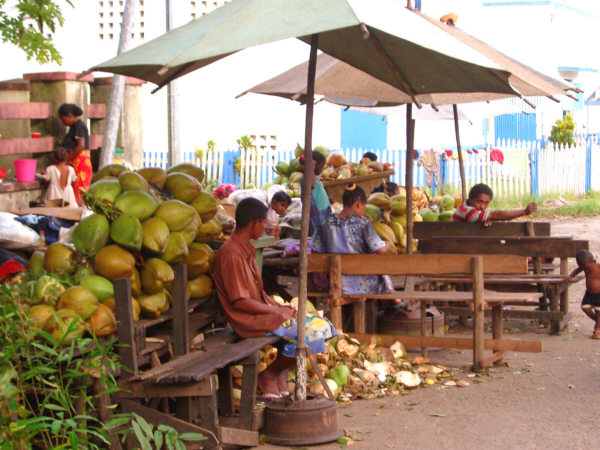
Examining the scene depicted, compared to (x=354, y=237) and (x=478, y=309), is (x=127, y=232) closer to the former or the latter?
(x=354, y=237)

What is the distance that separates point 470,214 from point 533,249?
37.4 inches

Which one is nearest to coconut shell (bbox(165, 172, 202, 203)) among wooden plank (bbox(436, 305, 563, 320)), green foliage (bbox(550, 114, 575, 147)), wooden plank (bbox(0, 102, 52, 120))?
wooden plank (bbox(436, 305, 563, 320))

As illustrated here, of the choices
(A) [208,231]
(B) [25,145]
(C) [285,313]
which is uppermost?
(B) [25,145]

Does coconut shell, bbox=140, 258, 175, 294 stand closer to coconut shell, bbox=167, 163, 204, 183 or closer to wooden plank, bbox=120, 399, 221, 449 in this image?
wooden plank, bbox=120, 399, 221, 449

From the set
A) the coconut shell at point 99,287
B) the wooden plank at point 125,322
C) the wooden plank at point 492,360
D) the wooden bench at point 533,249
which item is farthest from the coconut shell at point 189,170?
the wooden bench at point 533,249

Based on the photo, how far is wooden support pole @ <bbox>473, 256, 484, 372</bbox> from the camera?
608 cm

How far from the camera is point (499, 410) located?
17.4ft

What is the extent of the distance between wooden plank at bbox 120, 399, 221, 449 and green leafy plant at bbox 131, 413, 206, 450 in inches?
1.6

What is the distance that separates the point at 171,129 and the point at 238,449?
7.71m

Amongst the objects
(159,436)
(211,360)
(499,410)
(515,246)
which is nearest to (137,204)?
(211,360)

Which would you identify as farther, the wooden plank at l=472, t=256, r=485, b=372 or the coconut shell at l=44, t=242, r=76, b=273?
the wooden plank at l=472, t=256, r=485, b=372

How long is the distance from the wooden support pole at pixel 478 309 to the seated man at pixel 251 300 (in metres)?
1.46

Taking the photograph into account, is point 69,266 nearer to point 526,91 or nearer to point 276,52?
point 526,91

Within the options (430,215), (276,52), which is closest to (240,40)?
(430,215)
